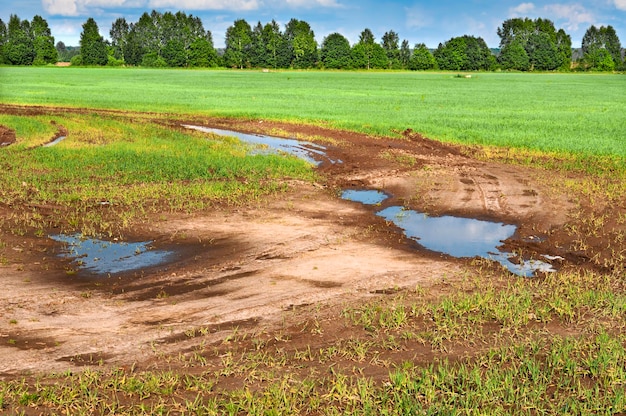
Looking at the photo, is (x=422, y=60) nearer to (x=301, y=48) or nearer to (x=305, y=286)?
(x=301, y=48)

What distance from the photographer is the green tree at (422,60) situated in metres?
147

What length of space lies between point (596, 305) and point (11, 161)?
1870 centimetres

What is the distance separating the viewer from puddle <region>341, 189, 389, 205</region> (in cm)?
1684

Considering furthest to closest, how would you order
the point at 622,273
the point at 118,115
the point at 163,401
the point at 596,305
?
the point at 118,115, the point at 622,273, the point at 596,305, the point at 163,401

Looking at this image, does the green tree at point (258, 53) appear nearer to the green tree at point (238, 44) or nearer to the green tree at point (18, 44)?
the green tree at point (238, 44)

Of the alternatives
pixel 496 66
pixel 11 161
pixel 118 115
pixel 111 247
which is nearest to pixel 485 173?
pixel 111 247

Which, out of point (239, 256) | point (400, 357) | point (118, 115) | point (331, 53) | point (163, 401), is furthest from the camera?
point (331, 53)

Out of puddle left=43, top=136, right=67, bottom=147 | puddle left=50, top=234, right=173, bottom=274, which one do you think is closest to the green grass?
puddle left=43, top=136, right=67, bottom=147

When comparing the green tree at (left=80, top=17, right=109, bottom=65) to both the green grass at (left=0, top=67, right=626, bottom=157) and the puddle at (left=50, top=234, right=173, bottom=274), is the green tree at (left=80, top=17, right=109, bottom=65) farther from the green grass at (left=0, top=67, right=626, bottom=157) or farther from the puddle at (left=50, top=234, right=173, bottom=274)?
the puddle at (left=50, top=234, right=173, bottom=274)

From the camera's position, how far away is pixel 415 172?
66.9 feet

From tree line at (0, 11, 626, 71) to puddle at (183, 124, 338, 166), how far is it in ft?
387

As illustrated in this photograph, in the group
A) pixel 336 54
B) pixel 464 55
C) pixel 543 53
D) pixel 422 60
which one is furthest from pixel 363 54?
pixel 543 53

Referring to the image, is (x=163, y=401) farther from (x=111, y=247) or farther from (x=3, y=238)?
(x=3, y=238)

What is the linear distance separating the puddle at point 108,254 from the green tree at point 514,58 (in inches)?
5905
